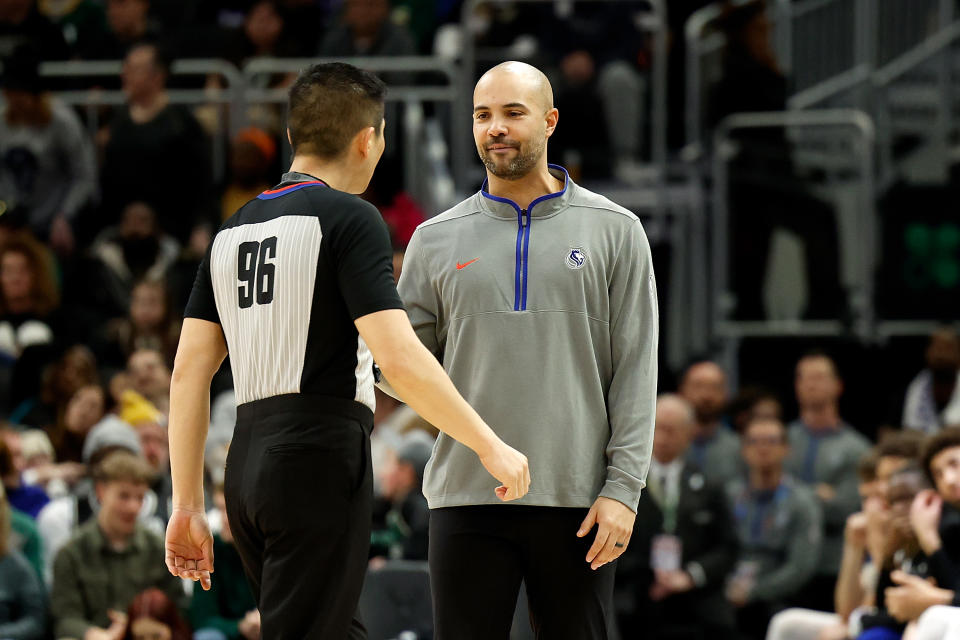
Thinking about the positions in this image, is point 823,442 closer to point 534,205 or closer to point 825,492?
point 825,492

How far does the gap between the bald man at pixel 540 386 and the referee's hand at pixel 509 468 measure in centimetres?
32

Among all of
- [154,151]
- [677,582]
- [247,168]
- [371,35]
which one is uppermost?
[371,35]

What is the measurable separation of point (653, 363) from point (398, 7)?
388 inches

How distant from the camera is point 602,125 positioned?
11.7m

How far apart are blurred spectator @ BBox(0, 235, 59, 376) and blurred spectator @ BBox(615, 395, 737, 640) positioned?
4419mm

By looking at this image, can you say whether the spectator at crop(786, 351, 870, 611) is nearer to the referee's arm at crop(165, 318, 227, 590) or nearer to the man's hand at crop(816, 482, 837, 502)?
the man's hand at crop(816, 482, 837, 502)

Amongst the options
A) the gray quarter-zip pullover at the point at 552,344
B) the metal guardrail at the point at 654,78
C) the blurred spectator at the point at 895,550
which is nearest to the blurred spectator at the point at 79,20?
the metal guardrail at the point at 654,78

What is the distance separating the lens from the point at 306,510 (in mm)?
3752

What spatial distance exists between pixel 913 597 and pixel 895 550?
2.04 feet

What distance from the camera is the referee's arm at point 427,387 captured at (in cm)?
372

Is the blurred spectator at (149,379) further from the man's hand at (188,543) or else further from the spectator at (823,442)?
the man's hand at (188,543)

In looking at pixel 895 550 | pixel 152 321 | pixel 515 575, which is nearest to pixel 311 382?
pixel 515 575

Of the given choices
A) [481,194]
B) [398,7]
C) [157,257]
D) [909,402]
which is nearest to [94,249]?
[157,257]

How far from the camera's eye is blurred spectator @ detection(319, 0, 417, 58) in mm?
12211
